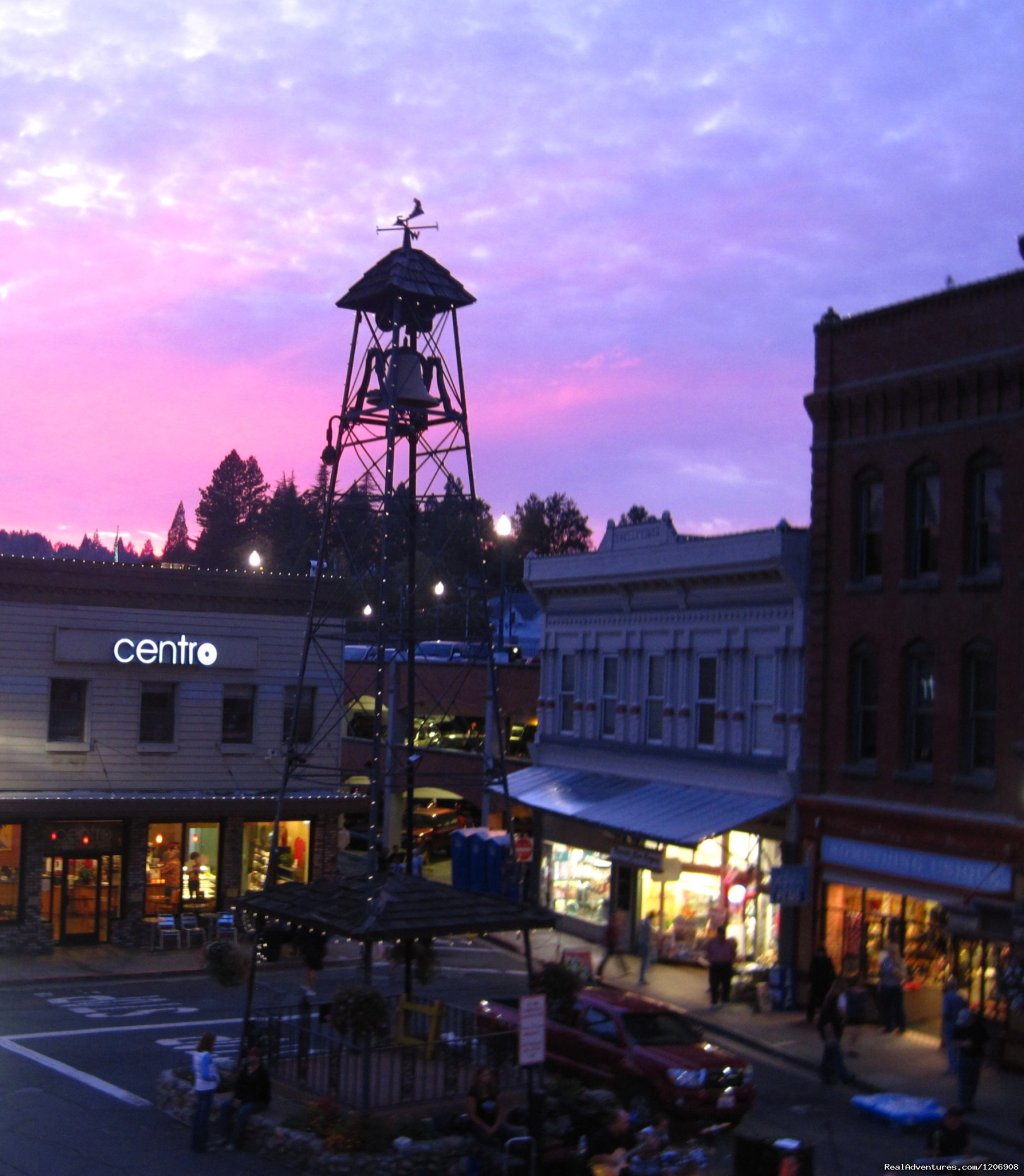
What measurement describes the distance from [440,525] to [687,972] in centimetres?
6715

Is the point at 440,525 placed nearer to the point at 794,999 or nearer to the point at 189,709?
the point at 189,709

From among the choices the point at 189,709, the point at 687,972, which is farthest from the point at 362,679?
the point at 687,972

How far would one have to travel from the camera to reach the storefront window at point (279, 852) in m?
38.4

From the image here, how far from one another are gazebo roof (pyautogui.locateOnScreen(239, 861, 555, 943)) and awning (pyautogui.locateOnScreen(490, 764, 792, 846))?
11.3 m

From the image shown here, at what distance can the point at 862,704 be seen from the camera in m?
30.3

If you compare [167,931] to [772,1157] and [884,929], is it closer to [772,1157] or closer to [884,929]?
[884,929]

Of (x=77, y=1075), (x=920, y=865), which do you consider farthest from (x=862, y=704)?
(x=77, y=1075)

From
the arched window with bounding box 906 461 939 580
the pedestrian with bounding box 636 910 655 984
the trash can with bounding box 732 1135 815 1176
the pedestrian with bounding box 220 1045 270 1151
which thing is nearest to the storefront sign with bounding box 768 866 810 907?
the pedestrian with bounding box 636 910 655 984

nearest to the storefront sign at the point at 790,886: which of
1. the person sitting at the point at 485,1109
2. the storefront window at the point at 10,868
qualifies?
the person sitting at the point at 485,1109

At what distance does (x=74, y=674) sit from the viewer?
36469mm

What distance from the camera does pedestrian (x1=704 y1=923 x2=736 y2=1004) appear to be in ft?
98.3

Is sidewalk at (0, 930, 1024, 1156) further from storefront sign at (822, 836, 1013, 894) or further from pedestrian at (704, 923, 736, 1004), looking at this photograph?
storefront sign at (822, 836, 1013, 894)

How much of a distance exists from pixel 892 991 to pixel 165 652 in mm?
19633

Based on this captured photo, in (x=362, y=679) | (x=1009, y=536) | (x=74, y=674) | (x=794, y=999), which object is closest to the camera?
(x=1009, y=536)
